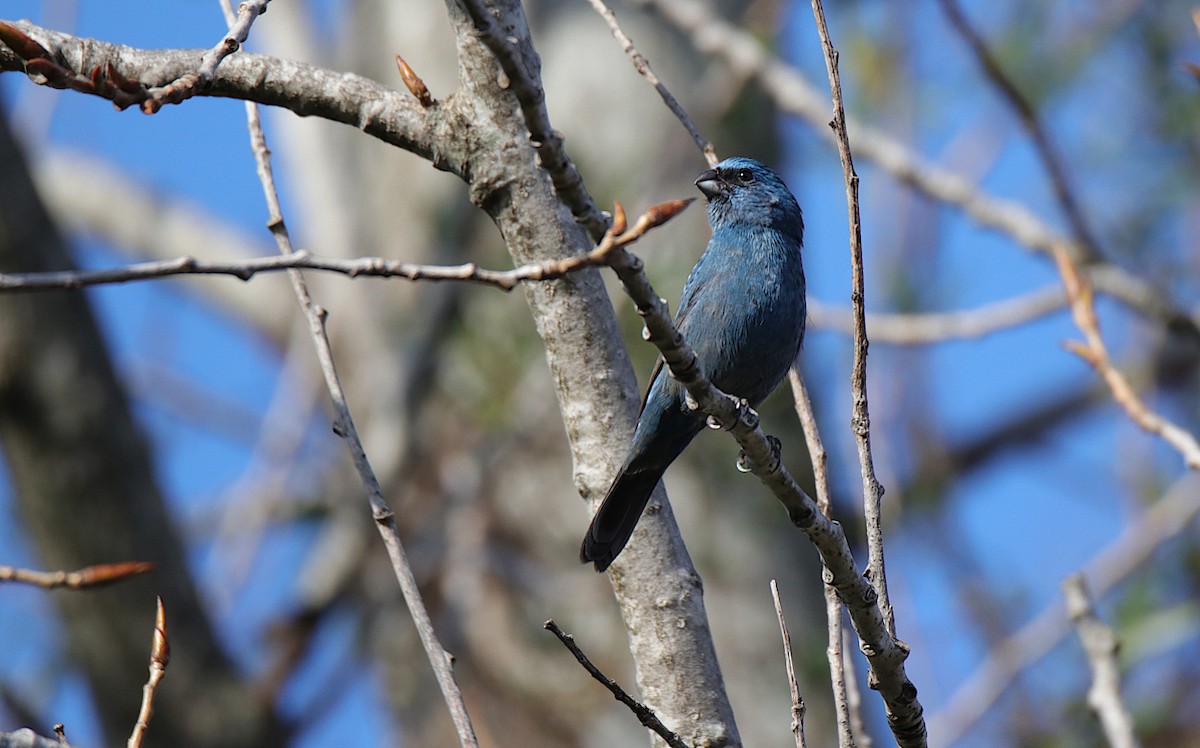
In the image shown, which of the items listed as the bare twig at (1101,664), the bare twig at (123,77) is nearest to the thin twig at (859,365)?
the bare twig at (1101,664)

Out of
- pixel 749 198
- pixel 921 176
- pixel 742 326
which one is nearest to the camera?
pixel 742 326

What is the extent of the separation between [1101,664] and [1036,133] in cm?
228

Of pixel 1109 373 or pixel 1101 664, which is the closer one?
pixel 1101 664

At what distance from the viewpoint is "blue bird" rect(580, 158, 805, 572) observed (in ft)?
10.9

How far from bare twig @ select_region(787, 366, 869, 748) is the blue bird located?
1.24 feet

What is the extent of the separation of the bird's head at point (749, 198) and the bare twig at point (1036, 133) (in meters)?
0.78

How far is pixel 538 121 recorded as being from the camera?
1.72 metres

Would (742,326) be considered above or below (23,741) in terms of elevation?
above

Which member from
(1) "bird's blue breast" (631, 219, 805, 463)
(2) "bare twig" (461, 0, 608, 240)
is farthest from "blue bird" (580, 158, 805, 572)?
(2) "bare twig" (461, 0, 608, 240)

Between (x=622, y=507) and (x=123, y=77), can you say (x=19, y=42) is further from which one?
(x=622, y=507)

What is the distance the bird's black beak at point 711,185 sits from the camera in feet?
13.5

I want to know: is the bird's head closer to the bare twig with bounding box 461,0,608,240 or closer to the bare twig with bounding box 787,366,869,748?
the bare twig with bounding box 787,366,869,748

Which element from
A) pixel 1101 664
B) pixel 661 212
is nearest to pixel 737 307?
pixel 1101 664

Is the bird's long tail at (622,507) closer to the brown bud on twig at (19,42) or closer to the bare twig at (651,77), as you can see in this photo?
the bare twig at (651,77)
